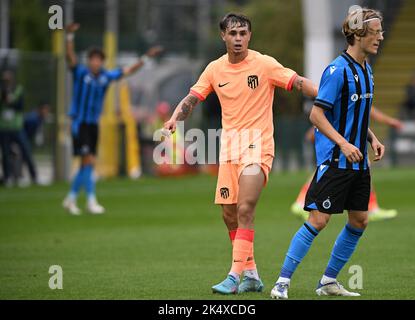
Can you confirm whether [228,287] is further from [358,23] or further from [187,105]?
[358,23]

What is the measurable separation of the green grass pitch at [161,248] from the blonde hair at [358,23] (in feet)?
6.64

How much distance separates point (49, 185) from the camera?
79.8ft

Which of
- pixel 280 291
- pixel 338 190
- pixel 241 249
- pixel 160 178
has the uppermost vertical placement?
pixel 338 190

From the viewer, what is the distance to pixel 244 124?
29.4 feet

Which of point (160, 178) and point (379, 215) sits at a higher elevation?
point (379, 215)

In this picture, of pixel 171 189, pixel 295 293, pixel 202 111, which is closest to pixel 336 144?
pixel 295 293

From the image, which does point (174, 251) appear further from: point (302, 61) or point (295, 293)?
point (302, 61)

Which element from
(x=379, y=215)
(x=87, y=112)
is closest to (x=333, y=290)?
(x=379, y=215)

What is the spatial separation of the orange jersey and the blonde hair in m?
0.67

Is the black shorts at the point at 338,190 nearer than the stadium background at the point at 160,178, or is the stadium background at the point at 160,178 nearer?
the black shorts at the point at 338,190

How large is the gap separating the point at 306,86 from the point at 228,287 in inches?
68.0

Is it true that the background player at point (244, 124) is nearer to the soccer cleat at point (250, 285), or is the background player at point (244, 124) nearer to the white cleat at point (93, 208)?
the soccer cleat at point (250, 285)

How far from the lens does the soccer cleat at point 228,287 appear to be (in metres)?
8.64

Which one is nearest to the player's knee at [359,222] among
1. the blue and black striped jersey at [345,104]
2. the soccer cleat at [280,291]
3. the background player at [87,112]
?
the blue and black striped jersey at [345,104]
